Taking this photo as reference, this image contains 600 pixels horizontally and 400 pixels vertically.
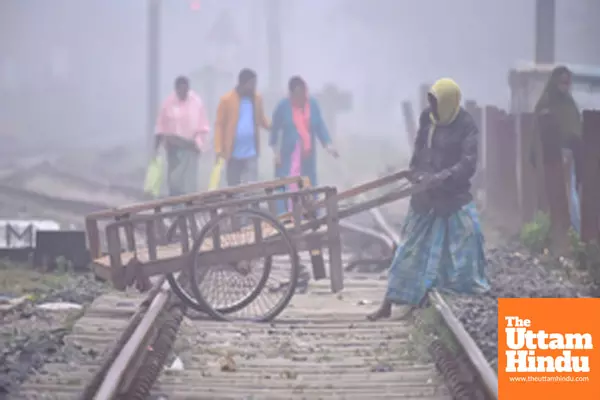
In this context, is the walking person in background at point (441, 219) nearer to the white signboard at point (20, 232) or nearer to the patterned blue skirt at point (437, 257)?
the patterned blue skirt at point (437, 257)

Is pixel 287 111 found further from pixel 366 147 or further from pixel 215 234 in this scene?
pixel 366 147

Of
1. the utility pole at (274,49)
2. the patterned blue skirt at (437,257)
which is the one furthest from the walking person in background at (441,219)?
the utility pole at (274,49)

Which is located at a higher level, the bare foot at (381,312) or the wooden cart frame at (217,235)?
the wooden cart frame at (217,235)

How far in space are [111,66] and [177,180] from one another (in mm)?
46347

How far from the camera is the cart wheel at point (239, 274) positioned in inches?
293

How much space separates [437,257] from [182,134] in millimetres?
6699

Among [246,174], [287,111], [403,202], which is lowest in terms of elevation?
[403,202]

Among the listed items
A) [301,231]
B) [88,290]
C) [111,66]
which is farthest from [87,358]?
[111,66]

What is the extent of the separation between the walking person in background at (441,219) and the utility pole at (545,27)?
10.2 meters

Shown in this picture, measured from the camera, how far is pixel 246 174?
13.4 metres

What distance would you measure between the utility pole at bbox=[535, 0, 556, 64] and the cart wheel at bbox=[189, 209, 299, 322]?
10717 mm

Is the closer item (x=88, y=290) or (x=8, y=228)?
(x=88, y=290)

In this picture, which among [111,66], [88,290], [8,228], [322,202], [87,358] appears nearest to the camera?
[87,358]

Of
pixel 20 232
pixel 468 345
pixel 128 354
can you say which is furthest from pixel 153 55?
pixel 468 345
